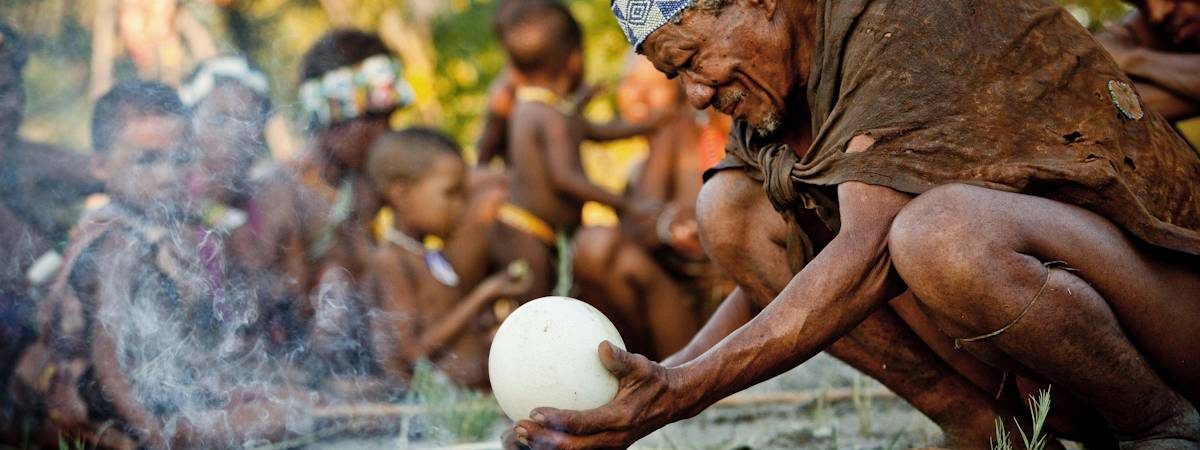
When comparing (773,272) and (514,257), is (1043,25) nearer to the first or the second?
(773,272)

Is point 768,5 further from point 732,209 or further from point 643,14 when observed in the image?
point 732,209

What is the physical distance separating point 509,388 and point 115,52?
379 centimetres

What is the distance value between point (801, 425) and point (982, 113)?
1.53 m

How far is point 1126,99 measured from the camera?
253 centimetres

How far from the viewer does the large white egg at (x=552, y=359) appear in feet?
7.40

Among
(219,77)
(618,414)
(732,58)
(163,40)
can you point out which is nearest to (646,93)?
(219,77)

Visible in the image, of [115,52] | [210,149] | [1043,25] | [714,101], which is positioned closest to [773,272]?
[714,101]

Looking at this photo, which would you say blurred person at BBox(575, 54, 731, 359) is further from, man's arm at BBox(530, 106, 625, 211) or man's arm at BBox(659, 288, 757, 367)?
man's arm at BBox(659, 288, 757, 367)

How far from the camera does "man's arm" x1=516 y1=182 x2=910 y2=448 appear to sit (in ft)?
7.21

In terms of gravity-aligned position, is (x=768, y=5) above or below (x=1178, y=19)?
above

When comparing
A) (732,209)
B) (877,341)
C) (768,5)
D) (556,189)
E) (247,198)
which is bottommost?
(556,189)

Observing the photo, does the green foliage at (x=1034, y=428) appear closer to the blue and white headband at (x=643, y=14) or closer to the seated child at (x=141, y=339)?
the blue and white headband at (x=643, y=14)

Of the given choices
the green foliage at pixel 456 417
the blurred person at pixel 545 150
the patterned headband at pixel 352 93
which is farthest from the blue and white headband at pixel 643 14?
the patterned headband at pixel 352 93

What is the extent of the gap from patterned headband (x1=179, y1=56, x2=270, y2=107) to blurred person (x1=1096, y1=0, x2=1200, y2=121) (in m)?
3.41
